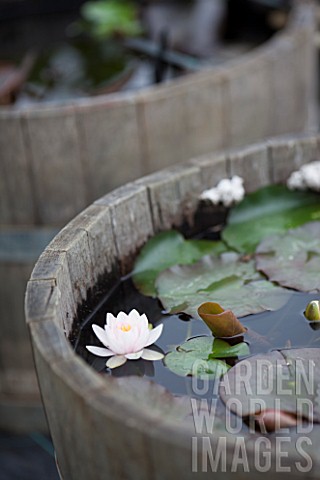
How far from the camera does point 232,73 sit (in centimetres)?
224

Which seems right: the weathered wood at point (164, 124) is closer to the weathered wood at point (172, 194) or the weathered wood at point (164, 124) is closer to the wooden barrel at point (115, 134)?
the wooden barrel at point (115, 134)

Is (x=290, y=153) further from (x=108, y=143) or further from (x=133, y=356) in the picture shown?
(x=133, y=356)

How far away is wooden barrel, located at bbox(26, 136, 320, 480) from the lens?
0.89 metres

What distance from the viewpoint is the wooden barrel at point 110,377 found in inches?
34.9

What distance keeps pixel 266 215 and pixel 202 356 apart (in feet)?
1.93

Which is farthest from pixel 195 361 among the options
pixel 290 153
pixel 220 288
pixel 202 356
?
pixel 290 153

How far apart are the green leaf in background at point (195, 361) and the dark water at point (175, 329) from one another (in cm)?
2

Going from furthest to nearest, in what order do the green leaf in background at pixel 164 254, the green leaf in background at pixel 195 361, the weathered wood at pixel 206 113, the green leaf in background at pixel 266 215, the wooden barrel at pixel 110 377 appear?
the weathered wood at pixel 206 113 → the green leaf in background at pixel 266 215 → the green leaf in background at pixel 164 254 → the green leaf in background at pixel 195 361 → the wooden barrel at pixel 110 377

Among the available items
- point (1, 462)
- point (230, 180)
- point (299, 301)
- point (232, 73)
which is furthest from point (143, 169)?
point (1, 462)

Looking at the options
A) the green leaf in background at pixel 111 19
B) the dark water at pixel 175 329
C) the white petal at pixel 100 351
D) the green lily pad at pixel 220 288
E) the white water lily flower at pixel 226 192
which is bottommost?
the dark water at pixel 175 329

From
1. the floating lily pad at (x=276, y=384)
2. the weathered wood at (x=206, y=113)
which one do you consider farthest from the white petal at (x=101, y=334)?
the weathered wood at (x=206, y=113)

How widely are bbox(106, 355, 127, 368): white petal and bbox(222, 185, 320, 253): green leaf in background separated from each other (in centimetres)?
48

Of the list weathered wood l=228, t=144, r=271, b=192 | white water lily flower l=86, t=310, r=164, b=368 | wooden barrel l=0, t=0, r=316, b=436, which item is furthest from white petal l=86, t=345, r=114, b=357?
wooden barrel l=0, t=0, r=316, b=436

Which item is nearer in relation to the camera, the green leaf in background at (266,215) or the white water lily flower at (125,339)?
the white water lily flower at (125,339)
